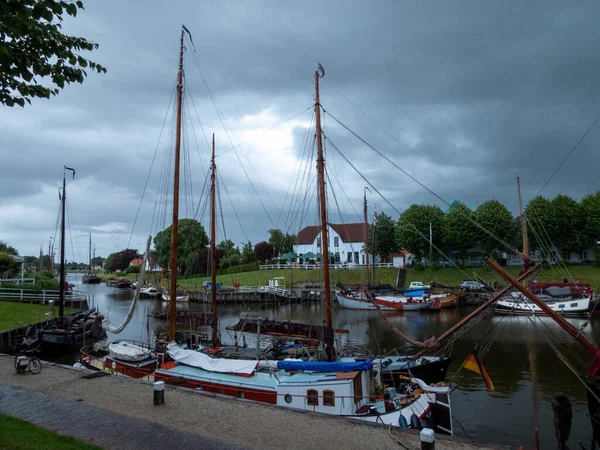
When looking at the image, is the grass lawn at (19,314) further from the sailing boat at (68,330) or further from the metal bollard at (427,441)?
the metal bollard at (427,441)

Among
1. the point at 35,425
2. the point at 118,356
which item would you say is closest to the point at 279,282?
the point at 118,356

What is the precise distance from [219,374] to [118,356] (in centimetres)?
711

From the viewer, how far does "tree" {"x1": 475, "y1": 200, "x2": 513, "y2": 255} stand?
224 ft

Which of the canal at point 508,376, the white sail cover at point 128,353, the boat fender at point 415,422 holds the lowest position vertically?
the canal at point 508,376

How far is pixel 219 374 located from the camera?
16.2 m

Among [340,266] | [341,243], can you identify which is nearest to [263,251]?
[341,243]

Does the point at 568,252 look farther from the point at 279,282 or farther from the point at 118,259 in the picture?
the point at 118,259

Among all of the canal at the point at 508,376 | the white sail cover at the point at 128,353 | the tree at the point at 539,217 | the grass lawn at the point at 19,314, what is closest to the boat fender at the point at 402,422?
the canal at the point at 508,376

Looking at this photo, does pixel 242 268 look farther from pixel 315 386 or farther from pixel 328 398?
pixel 328 398

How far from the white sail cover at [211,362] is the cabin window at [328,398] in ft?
10.3

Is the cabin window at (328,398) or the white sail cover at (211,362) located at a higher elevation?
the white sail cover at (211,362)

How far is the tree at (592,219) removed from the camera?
212 feet

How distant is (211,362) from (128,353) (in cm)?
593

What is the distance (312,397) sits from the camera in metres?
14.2
